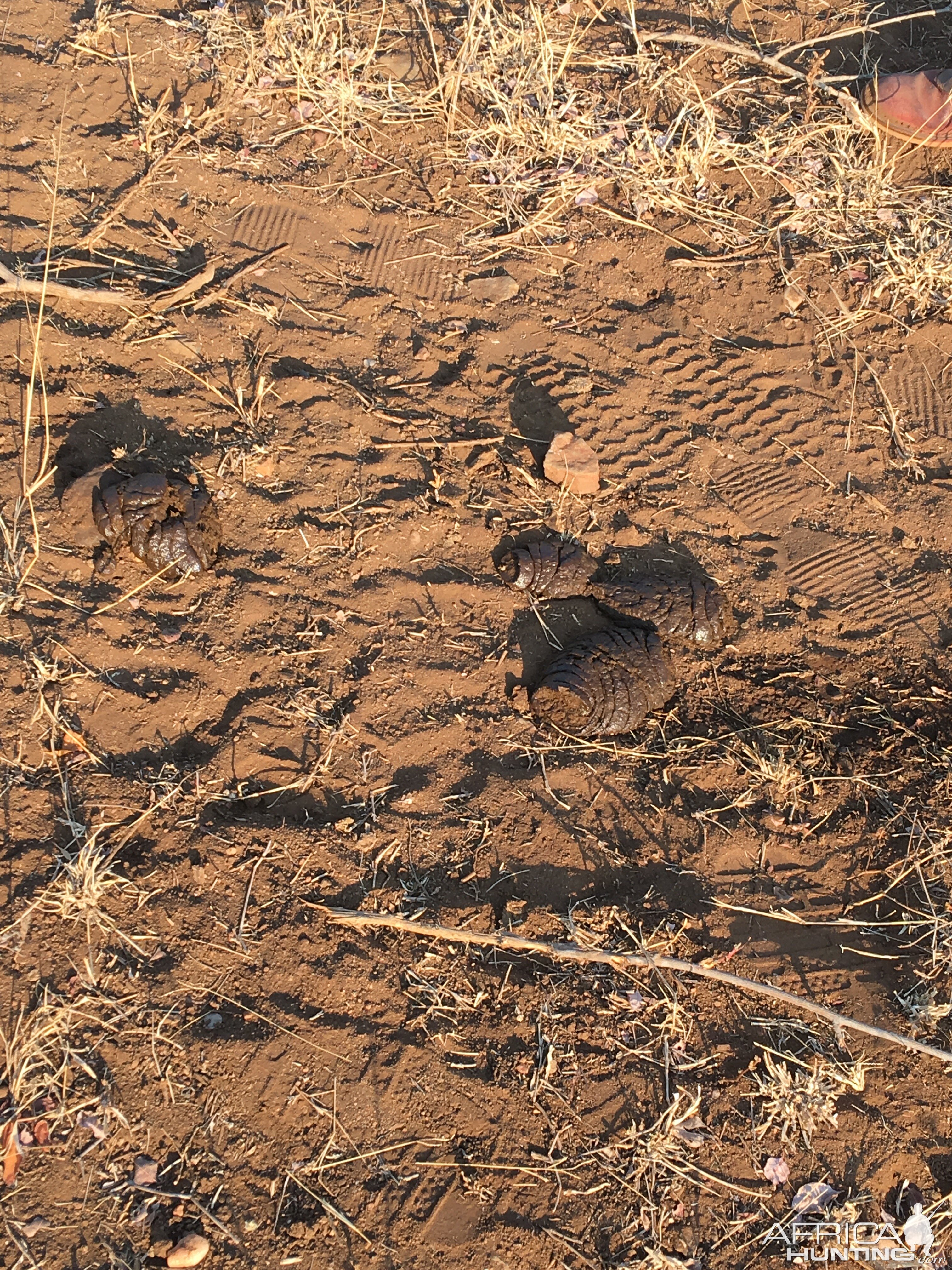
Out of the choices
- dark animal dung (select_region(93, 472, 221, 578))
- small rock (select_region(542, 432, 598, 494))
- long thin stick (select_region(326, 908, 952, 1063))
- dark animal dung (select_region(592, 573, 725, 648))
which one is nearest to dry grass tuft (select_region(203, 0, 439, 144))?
small rock (select_region(542, 432, 598, 494))

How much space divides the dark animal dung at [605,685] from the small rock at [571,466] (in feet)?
2.38

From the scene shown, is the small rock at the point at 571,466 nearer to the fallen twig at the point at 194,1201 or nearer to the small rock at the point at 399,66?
the small rock at the point at 399,66

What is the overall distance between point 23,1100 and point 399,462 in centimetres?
273

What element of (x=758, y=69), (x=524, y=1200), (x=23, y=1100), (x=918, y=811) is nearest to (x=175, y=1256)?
(x=23, y=1100)

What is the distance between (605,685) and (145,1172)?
215cm

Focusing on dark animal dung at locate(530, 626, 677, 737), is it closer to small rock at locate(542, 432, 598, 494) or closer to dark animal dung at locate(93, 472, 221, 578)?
small rock at locate(542, 432, 598, 494)

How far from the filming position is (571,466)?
14.2ft

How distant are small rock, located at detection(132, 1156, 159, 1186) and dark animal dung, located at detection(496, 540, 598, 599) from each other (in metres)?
2.39

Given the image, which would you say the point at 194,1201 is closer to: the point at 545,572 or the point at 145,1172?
the point at 145,1172

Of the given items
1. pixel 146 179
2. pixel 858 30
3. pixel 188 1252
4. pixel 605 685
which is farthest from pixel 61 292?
pixel 858 30

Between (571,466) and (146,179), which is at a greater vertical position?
(146,179)

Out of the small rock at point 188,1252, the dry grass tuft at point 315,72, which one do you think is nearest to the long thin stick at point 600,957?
the small rock at point 188,1252

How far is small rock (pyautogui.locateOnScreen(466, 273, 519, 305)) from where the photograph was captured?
5.02m

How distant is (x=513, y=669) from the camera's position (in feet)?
12.8
